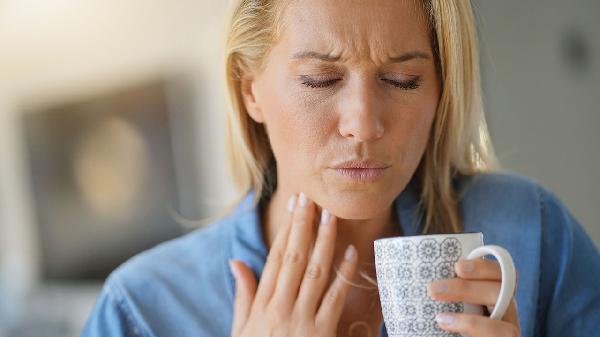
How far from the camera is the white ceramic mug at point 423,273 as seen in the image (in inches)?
30.1

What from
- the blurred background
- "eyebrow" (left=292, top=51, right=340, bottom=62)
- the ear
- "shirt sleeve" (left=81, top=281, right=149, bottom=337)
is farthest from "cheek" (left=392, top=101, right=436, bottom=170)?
the blurred background

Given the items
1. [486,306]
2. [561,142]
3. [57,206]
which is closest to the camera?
[486,306]

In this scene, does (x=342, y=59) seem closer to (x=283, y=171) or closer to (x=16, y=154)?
(x=283, y=171)

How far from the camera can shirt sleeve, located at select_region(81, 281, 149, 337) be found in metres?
1.06

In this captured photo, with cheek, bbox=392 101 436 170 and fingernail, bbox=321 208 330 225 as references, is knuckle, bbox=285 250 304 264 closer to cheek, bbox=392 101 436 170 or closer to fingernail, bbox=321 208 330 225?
fingernail, bbox=321 208 330 225

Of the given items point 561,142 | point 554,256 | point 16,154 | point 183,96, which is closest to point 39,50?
point 16,154

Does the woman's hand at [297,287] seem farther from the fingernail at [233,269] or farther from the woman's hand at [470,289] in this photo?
the woman's hand at [470,289]

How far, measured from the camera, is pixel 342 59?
36.4 inches

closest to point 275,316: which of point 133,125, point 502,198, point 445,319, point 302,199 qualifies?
point 302,199

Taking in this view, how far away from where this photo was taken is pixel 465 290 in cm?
75

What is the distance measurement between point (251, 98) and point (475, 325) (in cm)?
51

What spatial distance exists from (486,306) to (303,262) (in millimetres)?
277

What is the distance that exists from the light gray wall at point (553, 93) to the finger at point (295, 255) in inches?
59.0

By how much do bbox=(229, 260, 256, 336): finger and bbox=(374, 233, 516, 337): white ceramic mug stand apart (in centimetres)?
27
